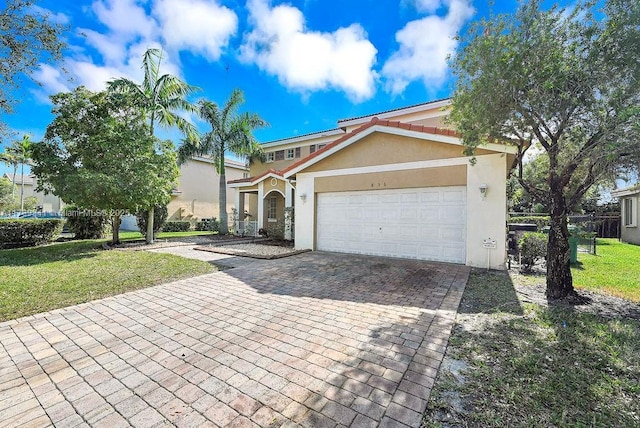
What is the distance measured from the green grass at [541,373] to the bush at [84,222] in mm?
21527

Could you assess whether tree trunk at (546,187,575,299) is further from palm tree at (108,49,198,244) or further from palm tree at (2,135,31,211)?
palm tree at (108,49,198,244)

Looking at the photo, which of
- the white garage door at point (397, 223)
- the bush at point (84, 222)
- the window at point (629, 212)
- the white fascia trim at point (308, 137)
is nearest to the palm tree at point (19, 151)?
the bush at point (84, 222)

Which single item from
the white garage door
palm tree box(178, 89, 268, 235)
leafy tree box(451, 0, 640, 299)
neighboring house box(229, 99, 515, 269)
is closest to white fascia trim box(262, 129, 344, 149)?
palm tree box(178, 89, 268, 235)

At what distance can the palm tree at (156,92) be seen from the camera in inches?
563

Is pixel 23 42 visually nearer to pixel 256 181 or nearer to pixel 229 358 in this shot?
pixel 229 358

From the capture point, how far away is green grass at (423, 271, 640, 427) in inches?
112

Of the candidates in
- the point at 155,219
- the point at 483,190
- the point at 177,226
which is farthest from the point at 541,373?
the point at 177,226

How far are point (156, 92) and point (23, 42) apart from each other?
829cm

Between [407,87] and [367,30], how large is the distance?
5.54m

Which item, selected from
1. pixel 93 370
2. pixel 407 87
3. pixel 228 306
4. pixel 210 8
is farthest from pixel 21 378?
pixel 407 87

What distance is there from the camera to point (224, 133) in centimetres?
2097

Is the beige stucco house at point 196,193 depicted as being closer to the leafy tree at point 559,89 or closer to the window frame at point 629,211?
the leafy tree at point 559,89

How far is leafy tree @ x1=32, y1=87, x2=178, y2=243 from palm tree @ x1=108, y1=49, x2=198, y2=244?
856 millimetres

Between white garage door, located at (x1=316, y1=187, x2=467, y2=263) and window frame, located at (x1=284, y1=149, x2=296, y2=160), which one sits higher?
window frame, located at (x1=284, y1=149, x2=296, y2=160)
